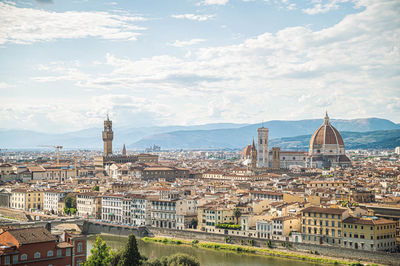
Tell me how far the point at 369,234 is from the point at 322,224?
4.12m

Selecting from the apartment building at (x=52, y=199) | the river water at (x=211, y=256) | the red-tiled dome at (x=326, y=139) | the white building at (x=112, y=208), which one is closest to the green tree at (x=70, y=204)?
the apartment building at (x=52, y=199)

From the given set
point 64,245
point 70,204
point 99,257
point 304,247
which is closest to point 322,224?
point 304,247

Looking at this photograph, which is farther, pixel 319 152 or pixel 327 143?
pixel 319 152

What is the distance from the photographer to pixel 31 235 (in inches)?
1138

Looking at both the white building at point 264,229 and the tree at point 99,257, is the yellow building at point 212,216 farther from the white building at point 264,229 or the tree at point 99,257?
the tree at point 99,257

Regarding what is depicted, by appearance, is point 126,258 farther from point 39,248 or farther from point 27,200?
point 27,200

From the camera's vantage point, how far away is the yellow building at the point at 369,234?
41.6 m

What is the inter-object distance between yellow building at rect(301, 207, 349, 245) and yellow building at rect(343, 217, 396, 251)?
0.67m

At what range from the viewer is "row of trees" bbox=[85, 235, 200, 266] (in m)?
29.9

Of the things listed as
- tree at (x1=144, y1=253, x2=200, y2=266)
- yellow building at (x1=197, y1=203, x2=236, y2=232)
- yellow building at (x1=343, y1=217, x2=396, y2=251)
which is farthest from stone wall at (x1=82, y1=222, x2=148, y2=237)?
yellow building at (x1=343, y1=217, x2=396, y2=251)

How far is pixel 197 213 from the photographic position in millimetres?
56812

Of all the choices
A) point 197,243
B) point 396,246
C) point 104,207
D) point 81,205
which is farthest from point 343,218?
point 81,205

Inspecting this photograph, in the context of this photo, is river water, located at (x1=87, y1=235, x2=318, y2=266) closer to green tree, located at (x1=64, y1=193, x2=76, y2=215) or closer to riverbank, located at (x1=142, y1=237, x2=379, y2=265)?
riverbank, located at (x1=142, y1=237, x2=379, y2=265)

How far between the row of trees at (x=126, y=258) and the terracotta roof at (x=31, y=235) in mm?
2366
